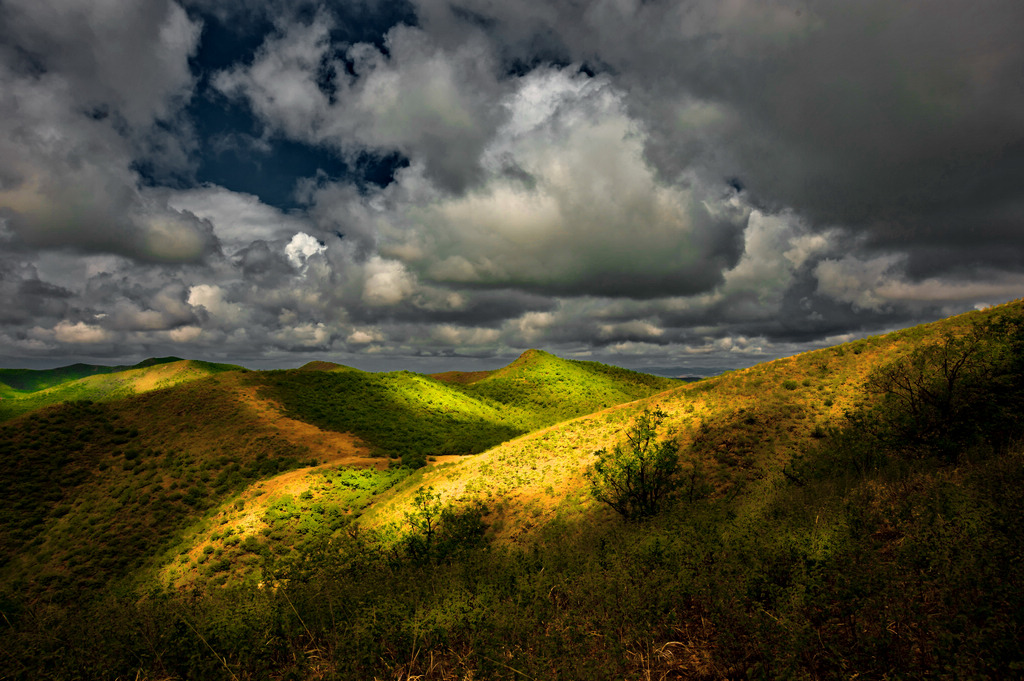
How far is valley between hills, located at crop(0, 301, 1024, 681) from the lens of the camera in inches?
240

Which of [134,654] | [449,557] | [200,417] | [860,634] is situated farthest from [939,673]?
[200,417]

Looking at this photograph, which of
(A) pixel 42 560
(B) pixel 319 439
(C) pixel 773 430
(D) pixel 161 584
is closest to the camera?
(C) pixel 773 430

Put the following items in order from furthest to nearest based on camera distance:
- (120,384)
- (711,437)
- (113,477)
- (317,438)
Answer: (120,384)
(317,438)
(113,477)
(711,437)

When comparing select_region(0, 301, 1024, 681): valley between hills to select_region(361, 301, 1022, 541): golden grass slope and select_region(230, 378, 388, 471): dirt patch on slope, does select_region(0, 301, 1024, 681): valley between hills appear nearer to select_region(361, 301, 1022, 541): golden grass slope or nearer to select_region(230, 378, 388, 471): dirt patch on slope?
select_region(361, 301, 1022, 541): golden grass slope

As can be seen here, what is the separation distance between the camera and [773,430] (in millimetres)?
20953

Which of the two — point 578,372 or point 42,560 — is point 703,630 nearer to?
point 42,560

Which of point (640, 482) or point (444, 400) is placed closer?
point (640, 482)

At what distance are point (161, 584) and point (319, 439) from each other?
21420 millimetres

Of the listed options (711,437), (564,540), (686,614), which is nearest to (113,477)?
(564,540)

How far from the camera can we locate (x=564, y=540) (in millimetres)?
16250

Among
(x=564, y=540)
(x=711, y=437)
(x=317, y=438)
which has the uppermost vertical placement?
(x=711, y=437)

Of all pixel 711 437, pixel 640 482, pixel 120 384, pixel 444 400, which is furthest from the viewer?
pixel 120 384

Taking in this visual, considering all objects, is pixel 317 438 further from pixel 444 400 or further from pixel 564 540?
pixel 564 540

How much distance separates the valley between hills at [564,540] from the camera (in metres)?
6.10
